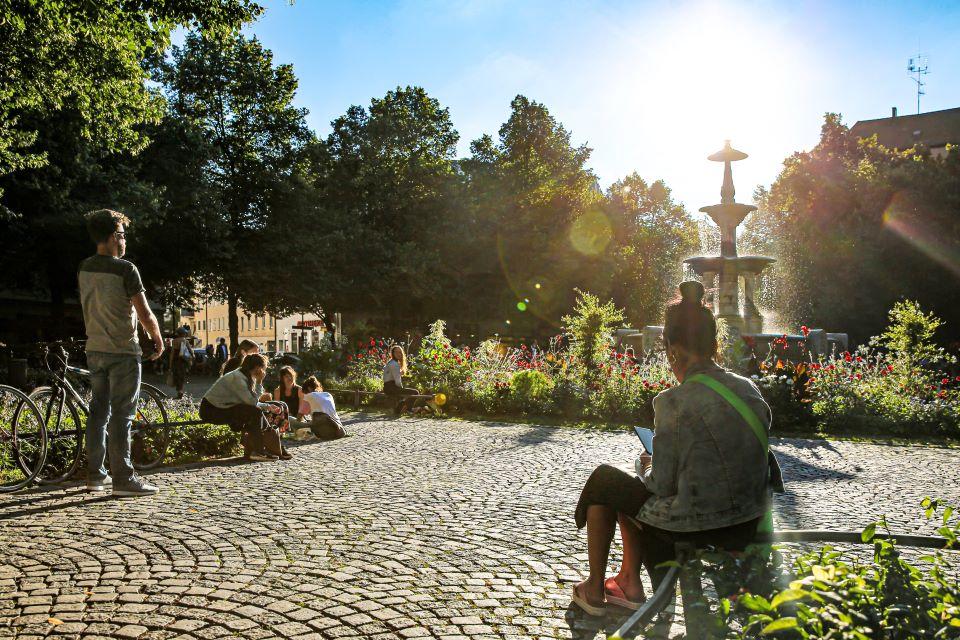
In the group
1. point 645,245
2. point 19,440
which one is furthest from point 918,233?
point 19,440

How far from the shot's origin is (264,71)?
3619 centimetres

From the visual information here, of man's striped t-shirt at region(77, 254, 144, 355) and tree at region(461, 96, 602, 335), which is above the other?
tree at region(461, 96, 602, 335)

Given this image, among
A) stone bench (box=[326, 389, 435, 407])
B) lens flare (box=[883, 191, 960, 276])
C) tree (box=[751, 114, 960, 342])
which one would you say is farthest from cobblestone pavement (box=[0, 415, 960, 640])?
lens flare (box=[883, 191, 960, 276])

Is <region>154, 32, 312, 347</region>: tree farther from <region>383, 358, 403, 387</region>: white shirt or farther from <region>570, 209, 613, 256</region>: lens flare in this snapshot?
<region>383, 358, 403, 387</region>: white shirt

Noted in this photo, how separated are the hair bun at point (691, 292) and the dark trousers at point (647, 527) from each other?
0.81 m

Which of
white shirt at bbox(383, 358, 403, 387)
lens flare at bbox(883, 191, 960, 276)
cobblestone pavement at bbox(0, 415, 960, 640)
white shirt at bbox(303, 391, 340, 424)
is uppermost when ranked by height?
lens flare at bbox(883, 191, 960, 276)

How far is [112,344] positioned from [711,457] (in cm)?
501

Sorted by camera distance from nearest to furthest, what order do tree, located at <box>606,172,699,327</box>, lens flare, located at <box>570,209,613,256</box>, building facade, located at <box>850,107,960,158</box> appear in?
lens flare, located at <box>570,209,613,256</box>
tree, located at <box>606,172,699,327</box>
building facade, located at <box>850,107,960,158</box>

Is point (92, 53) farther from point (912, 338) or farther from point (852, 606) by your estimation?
point (852, 606)

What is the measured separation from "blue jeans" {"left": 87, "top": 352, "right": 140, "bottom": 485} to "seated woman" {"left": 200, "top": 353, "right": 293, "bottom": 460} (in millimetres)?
2245

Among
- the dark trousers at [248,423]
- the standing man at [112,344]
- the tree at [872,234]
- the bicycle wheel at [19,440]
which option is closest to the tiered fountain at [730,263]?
the dark trousers at [248,423]

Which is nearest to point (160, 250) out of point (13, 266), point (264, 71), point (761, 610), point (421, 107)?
point (13, 266)

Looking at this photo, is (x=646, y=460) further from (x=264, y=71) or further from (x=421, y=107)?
(x=421, y=107)

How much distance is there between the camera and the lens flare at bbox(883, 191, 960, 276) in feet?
115
